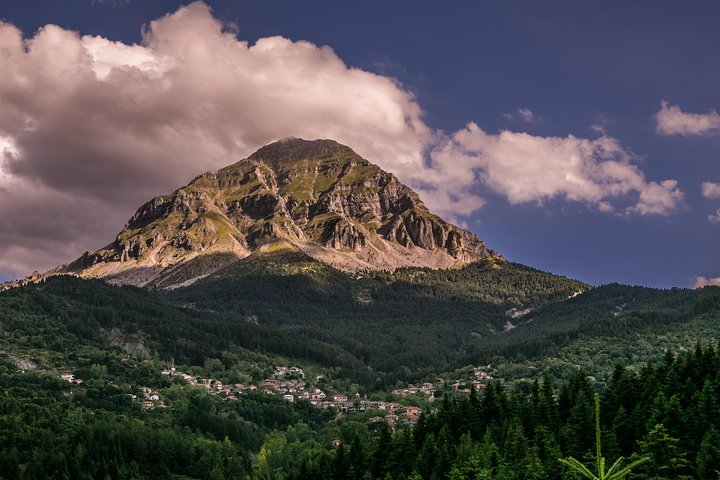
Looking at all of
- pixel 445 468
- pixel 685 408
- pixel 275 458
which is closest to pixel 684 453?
pixel 685 408

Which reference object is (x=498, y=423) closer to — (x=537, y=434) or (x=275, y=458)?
(x=537, y=434)

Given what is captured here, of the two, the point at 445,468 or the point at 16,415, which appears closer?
the point at 445,468

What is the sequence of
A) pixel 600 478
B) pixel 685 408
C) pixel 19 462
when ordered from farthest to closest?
pixel 19 462
pixel 685 408
pixel 600 478

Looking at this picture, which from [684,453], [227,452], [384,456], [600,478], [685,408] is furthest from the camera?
[227,452]

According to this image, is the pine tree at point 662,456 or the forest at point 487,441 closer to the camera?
the pine tree at point 662,456

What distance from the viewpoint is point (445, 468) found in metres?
111

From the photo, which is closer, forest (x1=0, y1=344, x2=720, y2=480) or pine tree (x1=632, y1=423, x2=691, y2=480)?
pine tree (x1=632, y1=423, x2=691, y2=480)

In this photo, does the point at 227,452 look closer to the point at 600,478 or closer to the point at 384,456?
the point at 384,456

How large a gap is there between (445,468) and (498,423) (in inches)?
981

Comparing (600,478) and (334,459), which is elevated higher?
(600,478)

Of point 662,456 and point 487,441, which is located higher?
point 487,441

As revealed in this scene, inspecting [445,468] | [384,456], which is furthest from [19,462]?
[445,468]

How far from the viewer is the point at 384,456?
125750 millimetres

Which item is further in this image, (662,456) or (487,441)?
(487,441)
